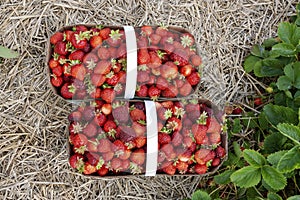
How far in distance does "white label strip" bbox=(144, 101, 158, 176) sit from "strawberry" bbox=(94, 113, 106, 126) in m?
0.16

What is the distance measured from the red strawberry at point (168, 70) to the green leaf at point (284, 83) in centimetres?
44

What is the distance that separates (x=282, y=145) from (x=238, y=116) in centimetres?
28

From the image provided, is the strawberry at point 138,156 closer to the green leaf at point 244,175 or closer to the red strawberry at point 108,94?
the red strawberry at point 108,94

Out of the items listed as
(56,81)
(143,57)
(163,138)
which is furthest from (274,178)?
(56,81)

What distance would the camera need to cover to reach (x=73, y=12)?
206 centimetres

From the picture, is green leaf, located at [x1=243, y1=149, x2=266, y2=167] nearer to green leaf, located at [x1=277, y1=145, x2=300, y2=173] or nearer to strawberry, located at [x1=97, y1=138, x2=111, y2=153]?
green leaf, located at [x1=277, y1=145, x2=300, y2=173]

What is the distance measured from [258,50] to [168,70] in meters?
0.49

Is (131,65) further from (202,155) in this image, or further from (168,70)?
(202,155)

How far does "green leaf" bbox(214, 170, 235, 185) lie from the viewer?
6.24ft

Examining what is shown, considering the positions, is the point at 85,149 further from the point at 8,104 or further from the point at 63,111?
the point at 8,104

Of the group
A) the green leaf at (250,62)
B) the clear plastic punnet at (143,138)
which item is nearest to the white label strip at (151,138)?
the clear plastic punnet at (143,138)

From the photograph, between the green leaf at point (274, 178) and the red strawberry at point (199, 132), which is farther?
the red strawberry at point (199, 132)

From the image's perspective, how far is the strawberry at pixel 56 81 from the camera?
1848mm

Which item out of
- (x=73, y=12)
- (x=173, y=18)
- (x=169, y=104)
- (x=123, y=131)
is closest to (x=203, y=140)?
(x=169, y=104)
